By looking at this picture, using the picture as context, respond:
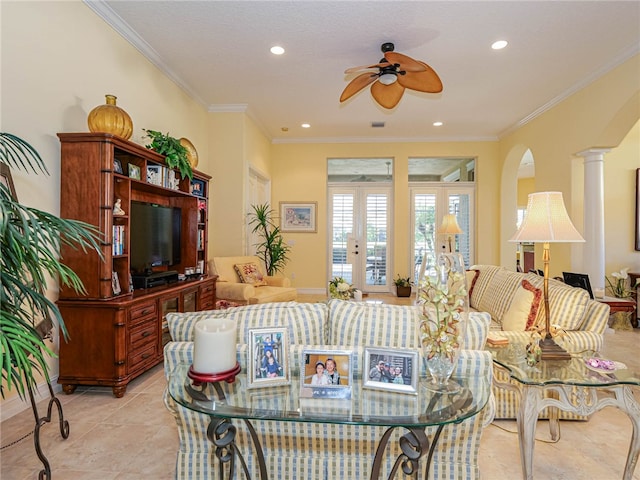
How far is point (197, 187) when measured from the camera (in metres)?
4.29

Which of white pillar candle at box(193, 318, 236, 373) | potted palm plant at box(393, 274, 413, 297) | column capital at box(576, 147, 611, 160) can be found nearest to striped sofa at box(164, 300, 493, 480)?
white pillar candle at box(193, 318, 236, 373)

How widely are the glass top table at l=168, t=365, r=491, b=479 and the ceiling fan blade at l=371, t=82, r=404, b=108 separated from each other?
300 cm

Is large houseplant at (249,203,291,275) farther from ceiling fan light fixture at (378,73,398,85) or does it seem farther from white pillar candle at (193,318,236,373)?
white pillar candle at (193,318,236,373)

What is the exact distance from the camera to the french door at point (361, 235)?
7293 millimetres

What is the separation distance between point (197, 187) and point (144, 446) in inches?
115

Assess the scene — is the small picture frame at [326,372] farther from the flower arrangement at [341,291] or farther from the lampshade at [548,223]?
the flower arrangement at [341,291]

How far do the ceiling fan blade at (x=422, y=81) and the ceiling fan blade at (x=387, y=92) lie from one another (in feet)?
0.30

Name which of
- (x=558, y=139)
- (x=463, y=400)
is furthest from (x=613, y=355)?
(x=463, y=400)

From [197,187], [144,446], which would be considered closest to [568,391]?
[144,446]

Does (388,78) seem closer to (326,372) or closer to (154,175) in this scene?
(154,175)

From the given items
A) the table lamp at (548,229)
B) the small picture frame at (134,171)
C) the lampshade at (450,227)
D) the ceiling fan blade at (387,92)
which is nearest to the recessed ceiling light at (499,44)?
the ceiling fan blade at (387,92)

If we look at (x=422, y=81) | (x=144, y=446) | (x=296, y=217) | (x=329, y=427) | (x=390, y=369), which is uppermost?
(x=422, y=81)

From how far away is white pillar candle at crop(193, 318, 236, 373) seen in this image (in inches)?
50.0

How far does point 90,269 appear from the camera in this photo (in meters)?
2.58
